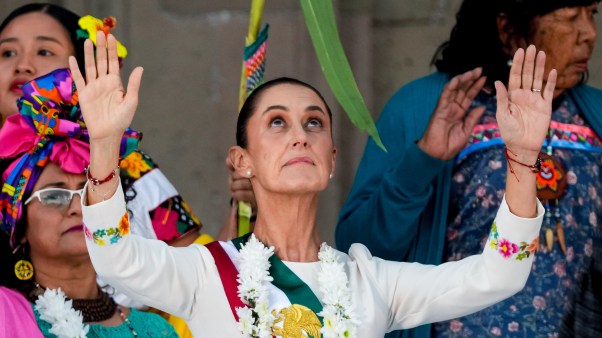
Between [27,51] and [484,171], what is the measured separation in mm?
1326

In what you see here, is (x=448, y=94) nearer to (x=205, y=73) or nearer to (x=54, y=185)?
(x=54, y=185)

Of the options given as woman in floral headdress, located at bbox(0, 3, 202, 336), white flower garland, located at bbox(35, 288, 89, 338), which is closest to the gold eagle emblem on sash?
white flower garland, located at bbox(35, 288, 89, 338)

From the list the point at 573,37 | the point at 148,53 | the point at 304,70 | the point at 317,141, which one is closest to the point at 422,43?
the point at 304,70

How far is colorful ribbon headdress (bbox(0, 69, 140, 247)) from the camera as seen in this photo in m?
3.89

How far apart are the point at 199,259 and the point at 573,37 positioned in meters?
1.44

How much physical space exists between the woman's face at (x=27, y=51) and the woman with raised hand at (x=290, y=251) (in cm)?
85

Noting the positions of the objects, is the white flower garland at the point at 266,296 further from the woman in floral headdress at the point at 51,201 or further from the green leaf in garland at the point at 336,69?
the woman in floral headdress at the point at 51,201

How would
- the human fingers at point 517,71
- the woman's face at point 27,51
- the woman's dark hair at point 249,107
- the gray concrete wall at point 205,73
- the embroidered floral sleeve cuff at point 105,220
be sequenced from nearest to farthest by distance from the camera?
the embroidered floral sleeve cuff at point 105,220
the human fingers at point 517,71
the woman's dark hair at point 249,107
the woman's face at point 27,51
the gray concrete wall at point 205,73

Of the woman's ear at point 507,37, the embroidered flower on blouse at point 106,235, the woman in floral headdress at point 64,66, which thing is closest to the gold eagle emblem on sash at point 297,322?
the embroidered flower on blouse at point 106,235

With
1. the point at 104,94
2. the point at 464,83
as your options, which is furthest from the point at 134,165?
the point at 104,94

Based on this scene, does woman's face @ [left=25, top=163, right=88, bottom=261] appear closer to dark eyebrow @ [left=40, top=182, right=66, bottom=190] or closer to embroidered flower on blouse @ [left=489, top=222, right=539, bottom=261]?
dark eyebrow @ [left=40, top=182, right=66, bottom=190]

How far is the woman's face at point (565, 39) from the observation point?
14.6 feet

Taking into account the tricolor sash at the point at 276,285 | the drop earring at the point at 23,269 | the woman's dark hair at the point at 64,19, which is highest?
the woman's dark hair at the point at 64,19

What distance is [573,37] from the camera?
4449 millimetres
